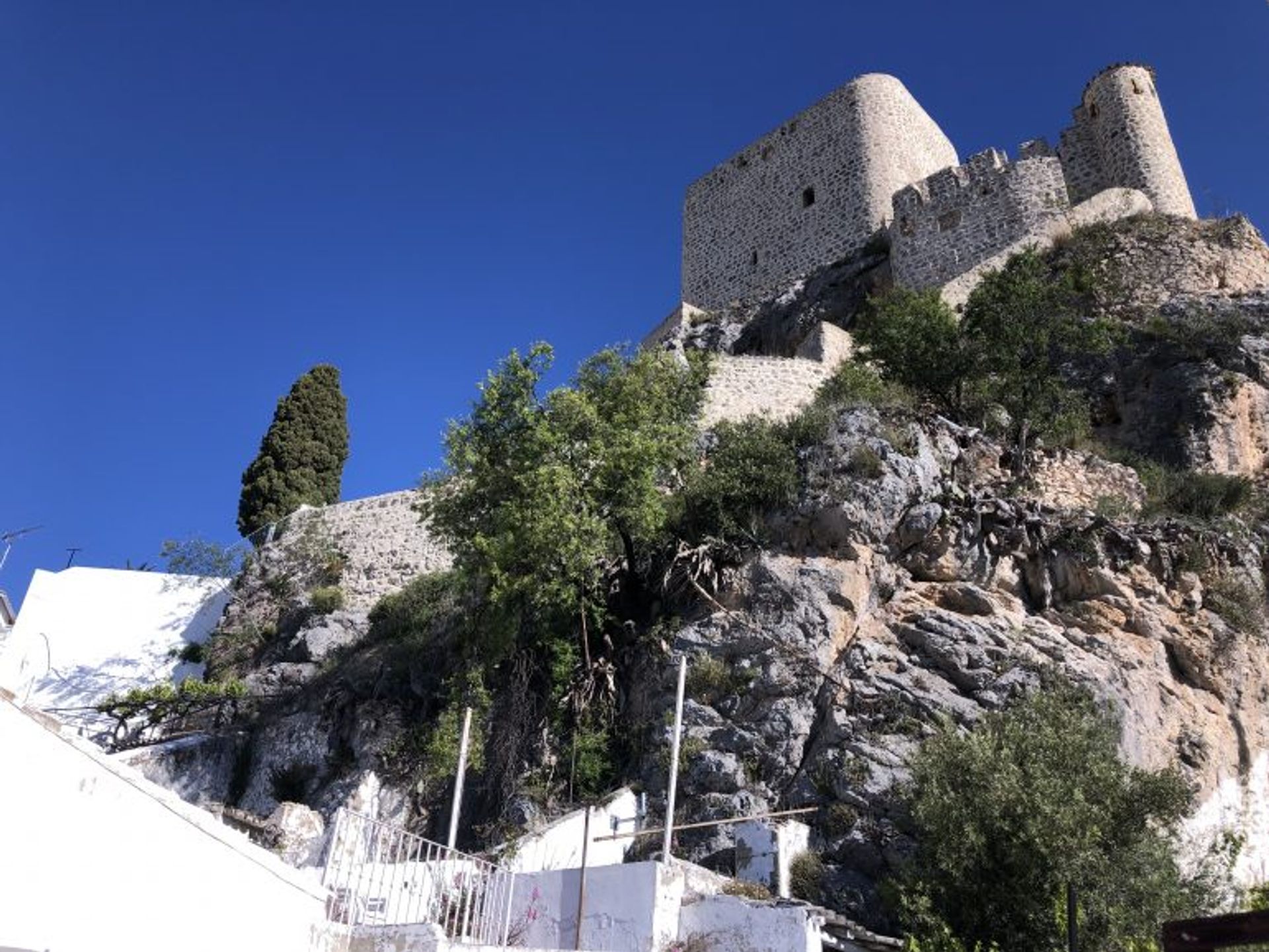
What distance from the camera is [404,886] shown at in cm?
1004

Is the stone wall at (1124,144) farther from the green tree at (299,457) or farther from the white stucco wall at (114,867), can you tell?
the white stucco wall at (114,867)

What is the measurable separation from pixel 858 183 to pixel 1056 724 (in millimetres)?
24513

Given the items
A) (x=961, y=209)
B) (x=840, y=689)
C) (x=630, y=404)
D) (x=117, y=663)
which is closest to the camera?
(x=840, y=689)

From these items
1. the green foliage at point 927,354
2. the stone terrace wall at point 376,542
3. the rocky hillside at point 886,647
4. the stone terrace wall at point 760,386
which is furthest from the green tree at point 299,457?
the green foliage at point 927,354

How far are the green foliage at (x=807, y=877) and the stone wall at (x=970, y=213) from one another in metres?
18.7

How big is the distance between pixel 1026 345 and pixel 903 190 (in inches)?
484

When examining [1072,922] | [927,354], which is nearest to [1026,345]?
[927,354]

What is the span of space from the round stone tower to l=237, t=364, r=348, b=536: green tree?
900 inches

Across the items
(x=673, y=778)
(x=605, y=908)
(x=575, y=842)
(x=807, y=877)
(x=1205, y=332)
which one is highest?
(x=1205, y=332)

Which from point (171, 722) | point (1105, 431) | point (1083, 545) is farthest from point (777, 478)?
point (171, 722)

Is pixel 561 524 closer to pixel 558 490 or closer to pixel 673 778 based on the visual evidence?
pixel 558 490

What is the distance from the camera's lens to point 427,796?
1617cm

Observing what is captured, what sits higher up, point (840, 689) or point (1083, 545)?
point (1083, 545)

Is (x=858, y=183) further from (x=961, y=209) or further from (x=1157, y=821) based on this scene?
(x=1157, y=821)
